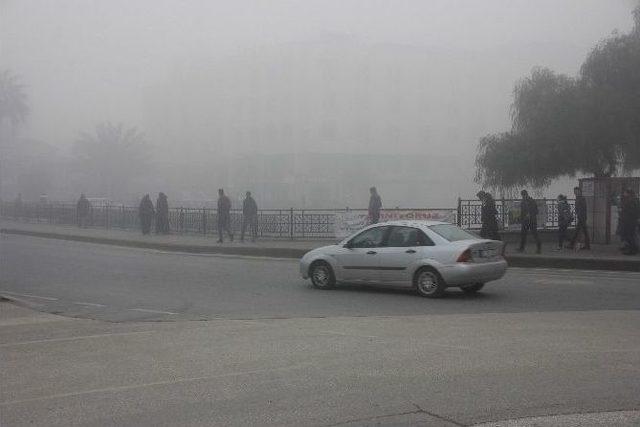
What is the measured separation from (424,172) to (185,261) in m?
55.6

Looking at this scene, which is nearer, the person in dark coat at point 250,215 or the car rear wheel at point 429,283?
the car rear wheel at point 429,283

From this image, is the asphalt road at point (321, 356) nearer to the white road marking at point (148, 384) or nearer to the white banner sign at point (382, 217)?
the white road marking at point (148, 384)

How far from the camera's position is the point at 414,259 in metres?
13.0

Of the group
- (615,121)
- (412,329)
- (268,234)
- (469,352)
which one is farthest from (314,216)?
(469,352)

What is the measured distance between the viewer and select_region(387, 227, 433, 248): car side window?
1313 centimetres

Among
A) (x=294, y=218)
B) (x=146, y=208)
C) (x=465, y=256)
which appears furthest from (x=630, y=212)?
(x=146, y=208)

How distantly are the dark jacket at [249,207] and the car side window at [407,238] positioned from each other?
43.4ft

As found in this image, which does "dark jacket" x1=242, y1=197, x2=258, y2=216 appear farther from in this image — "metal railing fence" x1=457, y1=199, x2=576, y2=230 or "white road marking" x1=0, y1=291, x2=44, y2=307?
"white road marking" x1=0, y1=291, x2=44, y2=307

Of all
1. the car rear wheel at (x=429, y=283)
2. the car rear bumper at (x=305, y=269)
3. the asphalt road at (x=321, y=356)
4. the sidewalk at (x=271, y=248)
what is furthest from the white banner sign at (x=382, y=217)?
the car rear wheel at (x=429, y=283)

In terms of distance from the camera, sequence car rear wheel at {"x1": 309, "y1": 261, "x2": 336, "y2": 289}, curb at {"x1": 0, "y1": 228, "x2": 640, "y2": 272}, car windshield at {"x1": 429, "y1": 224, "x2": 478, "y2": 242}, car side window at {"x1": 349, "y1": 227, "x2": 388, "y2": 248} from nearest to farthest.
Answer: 1. car windshield at {"x1": 429, "y1": 224, "x2": 478, "y2": 242}
2. car side window at {"x1": 349, "y1": 227, "x2": 388, "y2": 248}
3. car rear wheel at {"x1": 309, "y1": 261, "x2": 336, "y2": 289}
4. curb at {"x1": 0, "y1": 228, "x2": 640, "y2": 272}

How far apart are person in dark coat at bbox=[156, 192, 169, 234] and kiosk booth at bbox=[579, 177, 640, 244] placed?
17.7 meters

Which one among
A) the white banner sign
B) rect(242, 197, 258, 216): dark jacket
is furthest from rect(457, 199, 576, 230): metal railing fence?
rect(242, 197, 258, 216): dark jacket

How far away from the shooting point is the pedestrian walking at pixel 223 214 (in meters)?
26.5

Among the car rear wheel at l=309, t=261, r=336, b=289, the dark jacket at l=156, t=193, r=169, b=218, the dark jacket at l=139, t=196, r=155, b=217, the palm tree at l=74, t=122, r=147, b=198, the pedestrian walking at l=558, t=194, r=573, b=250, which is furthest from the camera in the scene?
the palm tree at l=74, t=122, r=147, b=198
